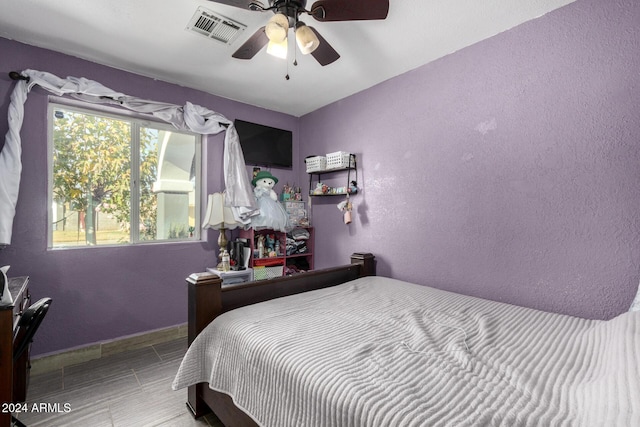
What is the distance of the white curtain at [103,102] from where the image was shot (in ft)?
6.38

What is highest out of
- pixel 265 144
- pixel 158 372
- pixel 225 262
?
pixel 265 144

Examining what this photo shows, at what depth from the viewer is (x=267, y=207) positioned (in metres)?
3.12

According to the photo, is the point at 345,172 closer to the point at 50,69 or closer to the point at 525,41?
the point at 525,41

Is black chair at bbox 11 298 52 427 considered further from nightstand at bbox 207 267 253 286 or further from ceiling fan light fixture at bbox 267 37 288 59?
ceiling fan light fixture at bbox 267 37 288 59

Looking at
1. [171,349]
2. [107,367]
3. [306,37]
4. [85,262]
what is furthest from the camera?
[171,349]

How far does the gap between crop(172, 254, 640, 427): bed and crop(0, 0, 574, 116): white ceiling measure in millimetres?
1726

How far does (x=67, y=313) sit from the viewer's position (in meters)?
2.25

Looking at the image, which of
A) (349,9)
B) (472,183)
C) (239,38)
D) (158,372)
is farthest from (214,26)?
(158,372)

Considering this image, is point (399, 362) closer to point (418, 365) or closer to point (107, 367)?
point (418, 365)

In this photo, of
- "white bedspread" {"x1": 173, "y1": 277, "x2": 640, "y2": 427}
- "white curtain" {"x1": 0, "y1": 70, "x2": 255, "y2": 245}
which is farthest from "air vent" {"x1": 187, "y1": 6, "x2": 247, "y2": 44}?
"white bedspread" {"x1": 173, "y1": 277, "x2": 640, "y2": 427}

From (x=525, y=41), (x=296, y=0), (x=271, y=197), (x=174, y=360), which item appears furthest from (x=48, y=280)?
(x=525, y=41)

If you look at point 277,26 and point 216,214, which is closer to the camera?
point 277,26

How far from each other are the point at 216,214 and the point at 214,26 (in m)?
1.60

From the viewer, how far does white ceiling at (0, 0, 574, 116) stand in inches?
69.7
